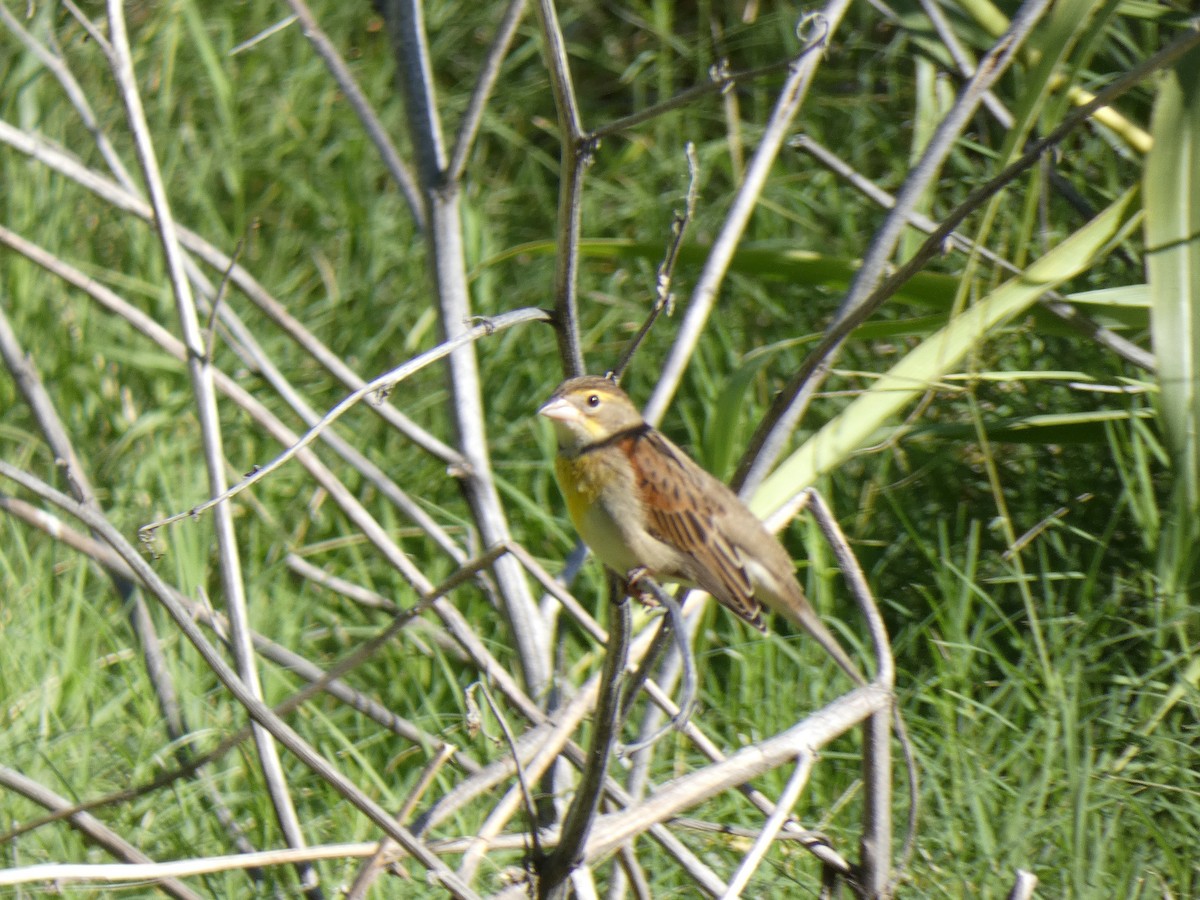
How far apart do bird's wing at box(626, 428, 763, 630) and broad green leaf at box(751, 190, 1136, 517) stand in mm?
131

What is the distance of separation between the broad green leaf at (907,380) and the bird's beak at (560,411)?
0.50 m

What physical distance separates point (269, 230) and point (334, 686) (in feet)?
8.32

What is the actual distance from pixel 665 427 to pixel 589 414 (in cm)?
180

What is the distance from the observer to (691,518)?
3027 millimetres

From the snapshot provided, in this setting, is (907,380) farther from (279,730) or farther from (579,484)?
(279,730)

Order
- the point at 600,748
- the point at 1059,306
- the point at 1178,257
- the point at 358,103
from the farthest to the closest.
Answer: the point at 1059,306, the point at 1178,257, the point at 358,103, the point at 600,748

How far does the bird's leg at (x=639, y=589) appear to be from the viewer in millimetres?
2451

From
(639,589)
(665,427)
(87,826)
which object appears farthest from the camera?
(665,427)

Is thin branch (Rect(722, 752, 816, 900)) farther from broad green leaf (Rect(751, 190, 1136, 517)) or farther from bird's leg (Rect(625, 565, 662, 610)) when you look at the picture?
broad green leaf (Rect(751, 190, 1136, 517))

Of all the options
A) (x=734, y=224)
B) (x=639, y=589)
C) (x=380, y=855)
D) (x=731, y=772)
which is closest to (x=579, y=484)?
(x=639, y=589)

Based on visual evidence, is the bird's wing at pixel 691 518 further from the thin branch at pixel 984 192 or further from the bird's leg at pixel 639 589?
the thin branch at pixel 984 192

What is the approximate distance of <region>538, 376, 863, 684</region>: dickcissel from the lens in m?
2.85

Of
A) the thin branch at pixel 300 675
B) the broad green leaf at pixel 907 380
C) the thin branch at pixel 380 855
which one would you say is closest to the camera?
the thin branch at pixel 380 855

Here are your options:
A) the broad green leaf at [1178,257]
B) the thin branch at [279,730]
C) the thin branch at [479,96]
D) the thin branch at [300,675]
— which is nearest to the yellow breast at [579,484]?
the thin branch at [300,675]
